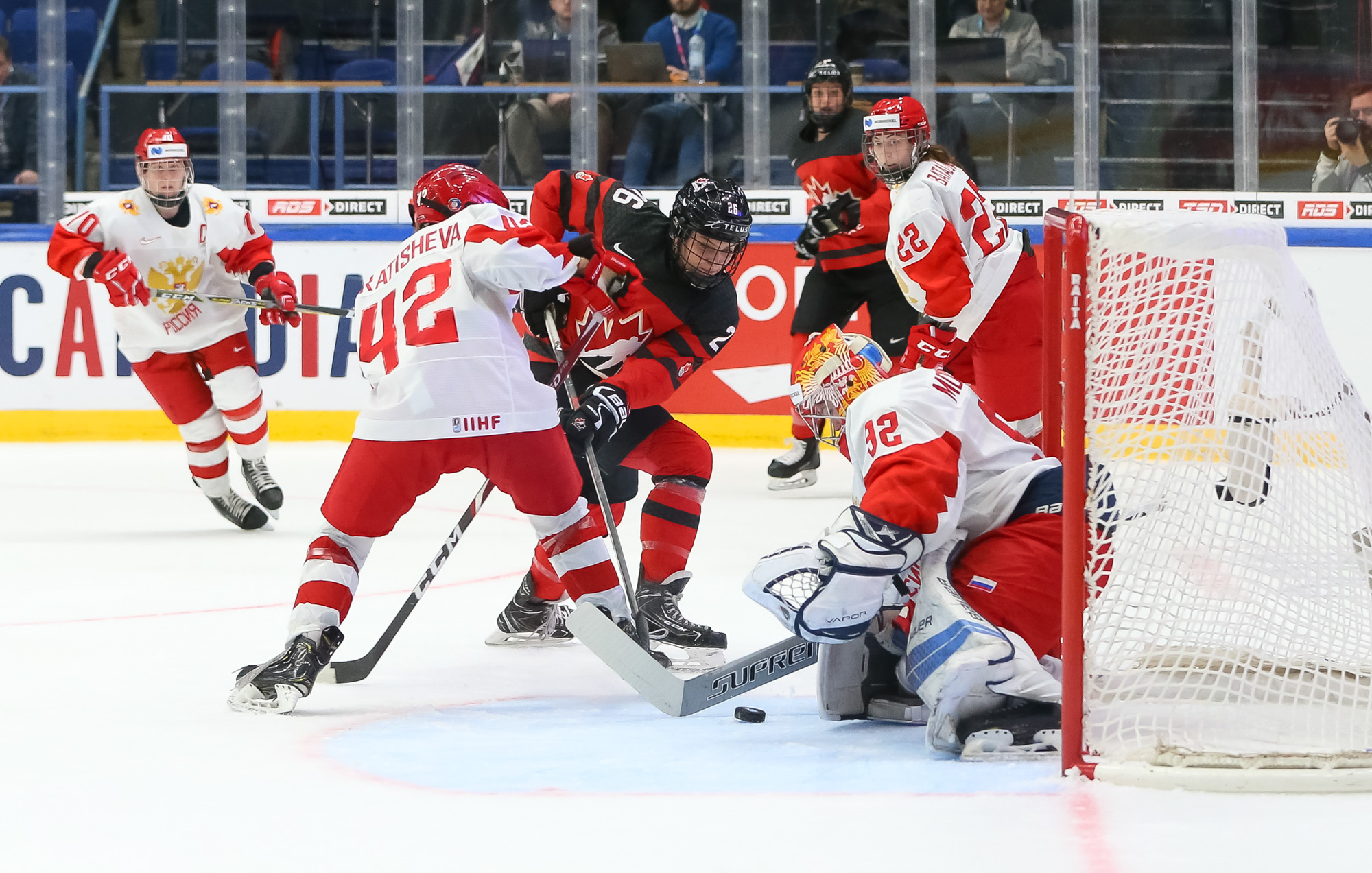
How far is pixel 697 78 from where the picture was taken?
6859 mm

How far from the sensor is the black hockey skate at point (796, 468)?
5477mm

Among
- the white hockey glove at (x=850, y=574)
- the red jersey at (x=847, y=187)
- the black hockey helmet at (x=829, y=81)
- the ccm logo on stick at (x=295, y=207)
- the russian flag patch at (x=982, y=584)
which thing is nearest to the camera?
the white hockey glove at (x=850, y=574)

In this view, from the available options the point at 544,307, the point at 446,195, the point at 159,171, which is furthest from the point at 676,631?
the point at 159,171

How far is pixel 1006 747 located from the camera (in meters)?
2.19

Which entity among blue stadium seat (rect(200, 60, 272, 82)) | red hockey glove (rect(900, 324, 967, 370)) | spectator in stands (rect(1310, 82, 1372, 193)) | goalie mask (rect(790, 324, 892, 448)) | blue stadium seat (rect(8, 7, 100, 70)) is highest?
blue stadium seat (rect(8, 7, 100, 70))

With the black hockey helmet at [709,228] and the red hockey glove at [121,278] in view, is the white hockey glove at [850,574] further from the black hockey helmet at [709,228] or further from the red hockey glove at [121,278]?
the red hockey glove at [121,278]

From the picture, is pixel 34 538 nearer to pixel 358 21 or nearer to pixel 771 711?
pixel 771 711

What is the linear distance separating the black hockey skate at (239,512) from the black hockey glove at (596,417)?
2203 mm

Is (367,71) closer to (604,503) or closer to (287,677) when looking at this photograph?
(604,503)

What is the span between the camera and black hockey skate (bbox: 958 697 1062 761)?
2.18m

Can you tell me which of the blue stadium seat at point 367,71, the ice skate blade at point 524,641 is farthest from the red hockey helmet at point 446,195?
the blue stadium seat at point 367,71

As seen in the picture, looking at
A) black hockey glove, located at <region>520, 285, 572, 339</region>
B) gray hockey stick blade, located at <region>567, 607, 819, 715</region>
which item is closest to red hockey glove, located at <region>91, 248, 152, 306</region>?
black hockey glove, located at <region>520, 285, 572, 339</region>

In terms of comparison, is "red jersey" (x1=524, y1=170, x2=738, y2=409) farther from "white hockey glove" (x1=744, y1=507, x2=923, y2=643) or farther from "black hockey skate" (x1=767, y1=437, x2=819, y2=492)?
"black hockey skate" (x1=767, y1=437, x2=819, y2=492)

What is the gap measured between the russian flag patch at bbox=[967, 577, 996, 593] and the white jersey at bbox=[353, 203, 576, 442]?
0.79m
